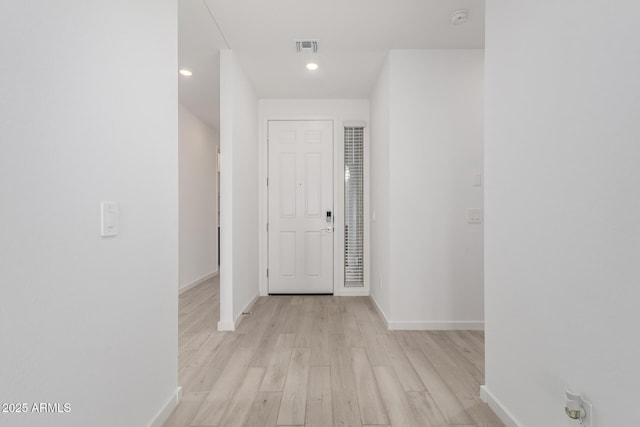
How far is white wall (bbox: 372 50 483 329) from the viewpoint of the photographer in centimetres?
299

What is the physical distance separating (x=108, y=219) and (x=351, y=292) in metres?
3.48

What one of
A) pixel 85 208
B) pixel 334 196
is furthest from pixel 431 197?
pixel 85 208

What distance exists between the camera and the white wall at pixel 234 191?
2.96 meters

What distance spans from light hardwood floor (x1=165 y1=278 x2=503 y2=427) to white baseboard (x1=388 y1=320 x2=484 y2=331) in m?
0.08

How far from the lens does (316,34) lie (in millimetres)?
2725

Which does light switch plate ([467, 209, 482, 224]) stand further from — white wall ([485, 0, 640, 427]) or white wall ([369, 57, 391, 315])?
white wall ([485, 0, 640, 427])

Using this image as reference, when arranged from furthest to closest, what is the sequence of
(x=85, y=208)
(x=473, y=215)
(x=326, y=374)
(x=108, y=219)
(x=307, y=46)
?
(x=473, y=215)
(x=307, y=46)
(x=326, y=374)
(x=108, y=219)
(x=85, y=208)

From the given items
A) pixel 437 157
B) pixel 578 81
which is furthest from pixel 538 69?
pixel 437 157

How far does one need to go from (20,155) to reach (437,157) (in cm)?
288

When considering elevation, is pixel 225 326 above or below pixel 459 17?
below

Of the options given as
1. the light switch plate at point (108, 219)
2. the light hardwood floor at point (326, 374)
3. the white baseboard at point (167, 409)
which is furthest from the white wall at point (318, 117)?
the light switch plate at point (108, 219)

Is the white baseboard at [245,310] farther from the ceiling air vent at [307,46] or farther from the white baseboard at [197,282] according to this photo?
the ceiling air vent at [307,46]

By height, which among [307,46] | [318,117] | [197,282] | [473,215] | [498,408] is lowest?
[197,282]

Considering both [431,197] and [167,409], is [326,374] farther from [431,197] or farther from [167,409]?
[431,197]
